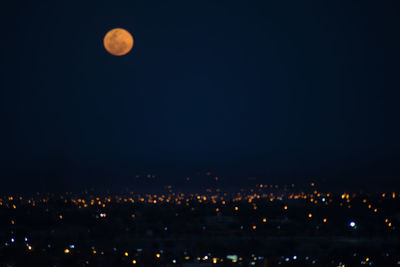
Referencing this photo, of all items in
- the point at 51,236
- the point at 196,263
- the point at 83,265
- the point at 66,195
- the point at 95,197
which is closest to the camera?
the point at 83,265

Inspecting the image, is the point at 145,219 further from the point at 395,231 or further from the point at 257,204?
the point at 395,231

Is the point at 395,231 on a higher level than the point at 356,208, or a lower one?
lower

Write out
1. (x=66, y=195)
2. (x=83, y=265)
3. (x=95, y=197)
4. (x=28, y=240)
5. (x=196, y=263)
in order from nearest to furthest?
(x=83, y=265), (x=196, y=263), (x=28, y=240), (x=66, y=195), (x=95, y=197)

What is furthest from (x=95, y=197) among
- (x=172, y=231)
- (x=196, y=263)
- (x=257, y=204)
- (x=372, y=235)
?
(x=196, y=263)

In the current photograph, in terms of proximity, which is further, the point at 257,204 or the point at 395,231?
the point at 257,204

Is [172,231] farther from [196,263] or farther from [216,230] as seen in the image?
[196,263]

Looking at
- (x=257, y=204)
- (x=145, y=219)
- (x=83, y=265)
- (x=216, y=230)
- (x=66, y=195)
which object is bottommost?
(x=83, y=265)
